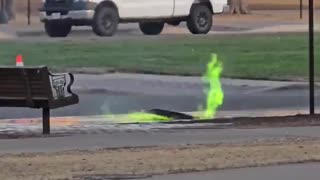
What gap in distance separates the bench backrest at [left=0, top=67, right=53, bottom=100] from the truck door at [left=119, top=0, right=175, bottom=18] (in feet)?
62.0

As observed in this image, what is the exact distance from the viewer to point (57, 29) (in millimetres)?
33344

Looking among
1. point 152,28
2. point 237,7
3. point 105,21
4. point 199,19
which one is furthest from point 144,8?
point 237,7

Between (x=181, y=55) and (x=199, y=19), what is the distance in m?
6.76

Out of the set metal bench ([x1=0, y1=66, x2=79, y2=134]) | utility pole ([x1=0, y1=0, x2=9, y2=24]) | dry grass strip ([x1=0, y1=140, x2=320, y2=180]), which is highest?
utility pole ([x1=0, y1=0, x2=9, y2=24])

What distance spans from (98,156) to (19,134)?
2.70m

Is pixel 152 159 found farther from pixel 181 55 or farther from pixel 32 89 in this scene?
pixel 181 55

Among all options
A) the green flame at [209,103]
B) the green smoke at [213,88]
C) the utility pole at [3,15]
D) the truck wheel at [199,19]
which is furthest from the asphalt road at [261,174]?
the utility pole at [3,15]

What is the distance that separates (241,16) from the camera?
45875mm

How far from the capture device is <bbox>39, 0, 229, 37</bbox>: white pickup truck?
31.4 meters

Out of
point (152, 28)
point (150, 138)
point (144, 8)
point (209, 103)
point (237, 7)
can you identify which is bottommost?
point (209, 103)

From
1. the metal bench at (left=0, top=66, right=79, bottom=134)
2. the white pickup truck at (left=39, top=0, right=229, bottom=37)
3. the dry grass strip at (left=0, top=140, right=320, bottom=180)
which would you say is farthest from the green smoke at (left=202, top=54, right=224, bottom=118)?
the white pickup truck at (left=39, top=0, right=229, bottom=37)

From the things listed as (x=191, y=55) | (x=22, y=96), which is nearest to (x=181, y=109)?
(x=22, y=96)

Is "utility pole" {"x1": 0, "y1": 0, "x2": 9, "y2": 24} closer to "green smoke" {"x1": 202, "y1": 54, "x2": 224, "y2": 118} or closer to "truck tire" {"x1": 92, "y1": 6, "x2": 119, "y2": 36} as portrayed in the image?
"truck tire" {"x1": 92, "y1": 6, "x2": 119, "y2": 36}

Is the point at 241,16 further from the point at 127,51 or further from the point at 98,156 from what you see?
the point at 98,156
